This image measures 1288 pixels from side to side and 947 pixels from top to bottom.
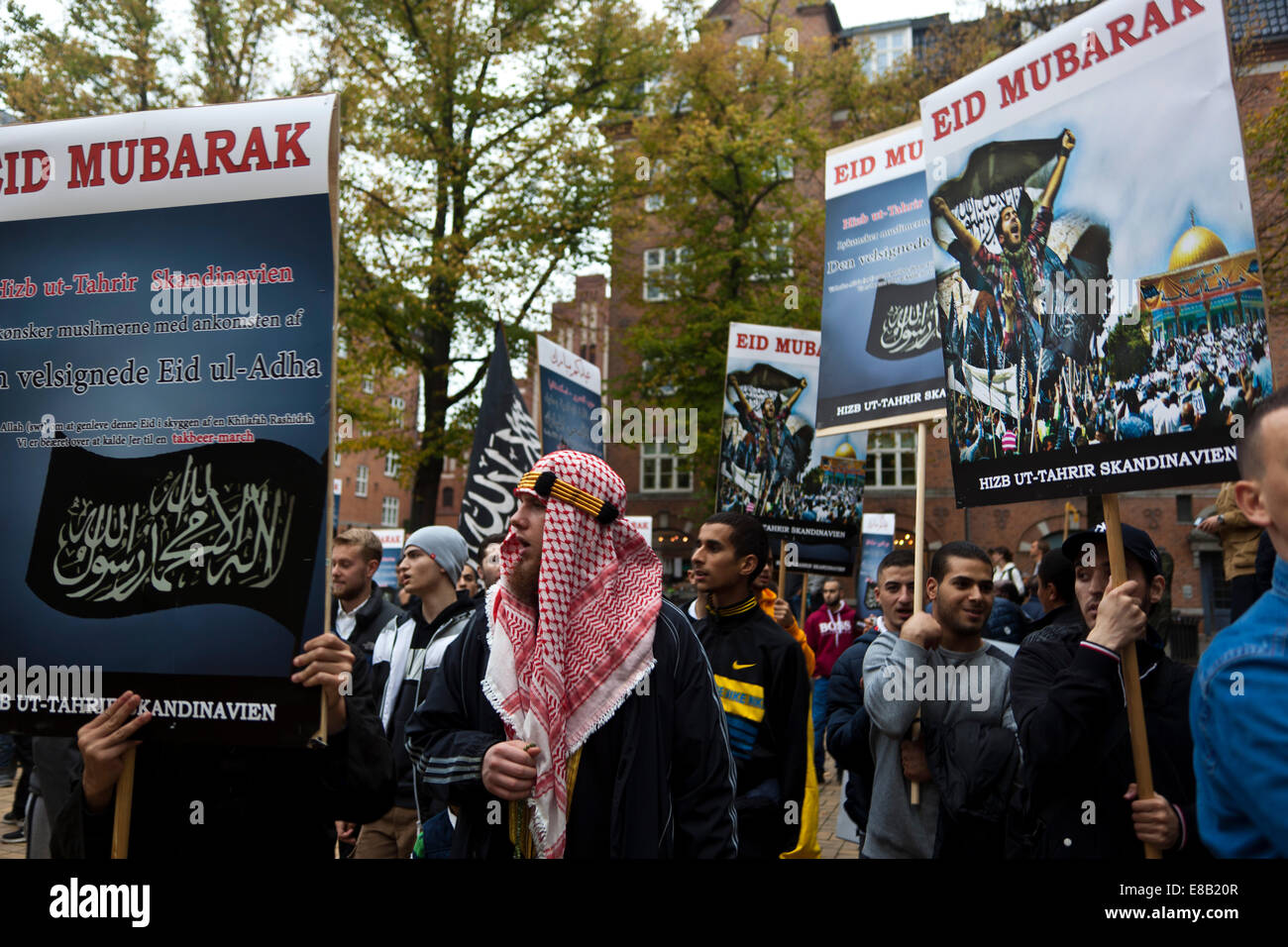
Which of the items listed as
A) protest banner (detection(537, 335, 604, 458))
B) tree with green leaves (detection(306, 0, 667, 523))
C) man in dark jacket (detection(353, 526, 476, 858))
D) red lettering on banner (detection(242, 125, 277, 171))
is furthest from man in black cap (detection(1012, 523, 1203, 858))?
tree with green leaves (detection(306, 0, 667, 523))

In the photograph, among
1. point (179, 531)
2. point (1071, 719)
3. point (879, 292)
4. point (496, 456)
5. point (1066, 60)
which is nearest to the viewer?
point (179, 531)

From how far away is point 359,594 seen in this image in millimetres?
5738

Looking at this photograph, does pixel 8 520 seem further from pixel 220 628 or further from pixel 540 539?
pixel 540 539

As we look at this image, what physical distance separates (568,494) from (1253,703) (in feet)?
5.92

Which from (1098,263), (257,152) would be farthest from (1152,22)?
(257,152)

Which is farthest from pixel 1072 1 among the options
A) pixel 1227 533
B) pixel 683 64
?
pixel 1227 533

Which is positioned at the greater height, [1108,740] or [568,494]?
[568,494]

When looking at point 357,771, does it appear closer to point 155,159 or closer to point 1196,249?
point 155,159

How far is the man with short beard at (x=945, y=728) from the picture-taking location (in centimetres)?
371

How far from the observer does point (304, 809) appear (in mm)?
2848

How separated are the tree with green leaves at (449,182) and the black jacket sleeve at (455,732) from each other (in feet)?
53.3

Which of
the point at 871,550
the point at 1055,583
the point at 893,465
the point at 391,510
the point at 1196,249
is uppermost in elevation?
the point at 391,510

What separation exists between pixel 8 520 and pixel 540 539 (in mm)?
1455

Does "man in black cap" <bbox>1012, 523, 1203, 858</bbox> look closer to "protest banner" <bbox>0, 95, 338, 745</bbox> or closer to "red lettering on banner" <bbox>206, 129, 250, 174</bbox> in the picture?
"protest banner" <bbox>0, 95, 338, 745</bbox>
